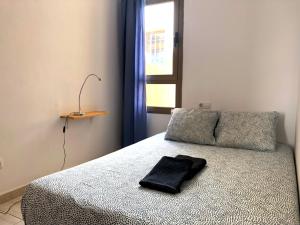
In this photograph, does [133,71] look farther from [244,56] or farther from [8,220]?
[8,220]

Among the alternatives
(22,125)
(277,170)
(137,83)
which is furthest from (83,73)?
(277,170)

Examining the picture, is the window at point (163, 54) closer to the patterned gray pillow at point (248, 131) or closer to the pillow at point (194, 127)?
the pillow at point (194, 127)

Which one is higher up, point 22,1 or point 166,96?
point 22,1

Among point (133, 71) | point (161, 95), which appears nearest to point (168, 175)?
point (161, 95)

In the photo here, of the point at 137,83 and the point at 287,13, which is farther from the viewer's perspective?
the point at 137,83

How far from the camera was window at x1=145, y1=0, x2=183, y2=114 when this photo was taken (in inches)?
117

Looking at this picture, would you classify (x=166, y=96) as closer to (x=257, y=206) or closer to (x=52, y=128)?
(x=52, y=128)

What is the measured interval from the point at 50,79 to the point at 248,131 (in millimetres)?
2001

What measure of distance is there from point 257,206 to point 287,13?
78.8 inches

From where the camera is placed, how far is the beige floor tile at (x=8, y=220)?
75.5 inches

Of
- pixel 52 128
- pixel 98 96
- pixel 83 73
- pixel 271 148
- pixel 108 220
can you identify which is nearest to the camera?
pixel 108 220

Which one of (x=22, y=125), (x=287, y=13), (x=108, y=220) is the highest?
(x=287, y=13)

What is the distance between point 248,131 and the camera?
7.27ft

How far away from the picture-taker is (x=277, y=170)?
165cm
